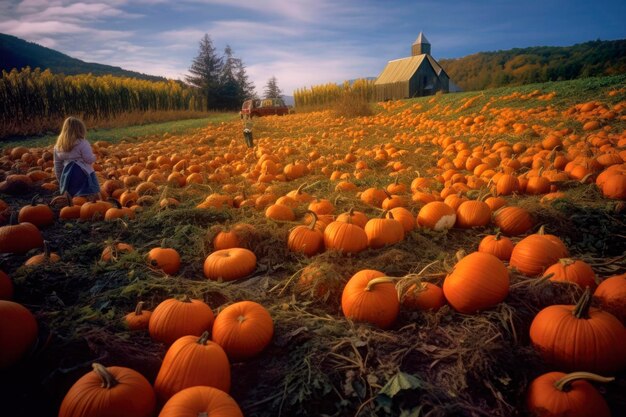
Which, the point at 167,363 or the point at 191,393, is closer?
the point at 191,393

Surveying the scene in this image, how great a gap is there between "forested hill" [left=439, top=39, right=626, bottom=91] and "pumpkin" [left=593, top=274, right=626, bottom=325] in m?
29.4

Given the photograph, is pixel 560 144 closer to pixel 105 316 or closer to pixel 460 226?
pixel 460 226

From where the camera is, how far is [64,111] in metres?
20.7

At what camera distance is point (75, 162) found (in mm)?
6363

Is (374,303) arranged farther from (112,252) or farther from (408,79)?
(408,79)

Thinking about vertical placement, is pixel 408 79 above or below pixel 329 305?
above

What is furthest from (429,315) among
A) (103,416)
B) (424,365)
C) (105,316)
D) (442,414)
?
(105,316)

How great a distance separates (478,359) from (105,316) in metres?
2.43

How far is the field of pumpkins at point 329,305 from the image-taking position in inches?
70.6

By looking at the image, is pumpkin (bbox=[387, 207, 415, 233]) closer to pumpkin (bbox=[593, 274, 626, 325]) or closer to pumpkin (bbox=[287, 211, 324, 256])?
pumpkin (bbox=[287, 211, 324, 256])

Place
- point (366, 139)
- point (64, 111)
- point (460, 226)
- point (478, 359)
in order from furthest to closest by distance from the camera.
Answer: point (64, 111) < point (366, 139) < point (460, 226) < point (478, 359)

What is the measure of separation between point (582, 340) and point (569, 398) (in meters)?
0.46

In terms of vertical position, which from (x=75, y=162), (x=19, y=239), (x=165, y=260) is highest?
(x=75, y=162)

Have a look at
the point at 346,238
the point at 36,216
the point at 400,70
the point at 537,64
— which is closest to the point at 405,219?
the point at 346,238
